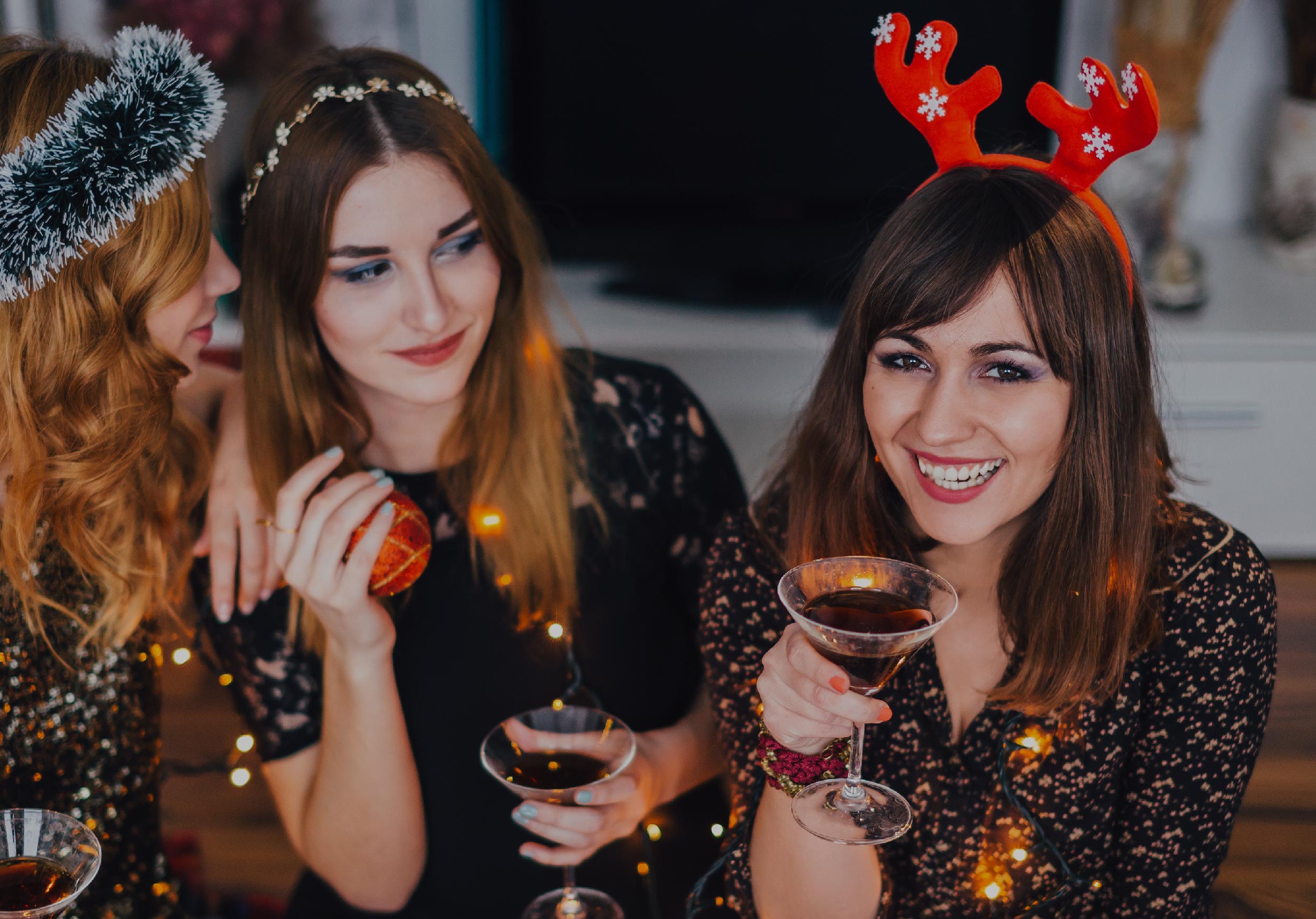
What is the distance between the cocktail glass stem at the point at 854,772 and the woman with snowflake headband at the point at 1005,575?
0.06 ft

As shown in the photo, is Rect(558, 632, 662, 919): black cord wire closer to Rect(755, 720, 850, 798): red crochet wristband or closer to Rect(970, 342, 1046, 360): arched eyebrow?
Rect(755, 720, 850, 798): red crochet wristband

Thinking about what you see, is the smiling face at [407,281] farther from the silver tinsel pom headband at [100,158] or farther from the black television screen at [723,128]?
the black television screen at [723,128]

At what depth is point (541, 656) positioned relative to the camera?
5.88 feet

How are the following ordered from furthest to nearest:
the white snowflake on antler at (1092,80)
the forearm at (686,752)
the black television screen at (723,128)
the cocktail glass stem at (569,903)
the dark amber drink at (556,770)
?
the black television screen at (723,128), the forearm at (686,752), the cocktail glass stem at (569,903), the dark amber drink at (556,770), the white snowflake on antler at (1092,80)

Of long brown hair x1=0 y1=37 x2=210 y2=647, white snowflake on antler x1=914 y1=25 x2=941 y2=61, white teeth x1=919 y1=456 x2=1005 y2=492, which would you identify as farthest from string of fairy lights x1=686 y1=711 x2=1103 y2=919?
long brown hair x1=0 y1=37 x2=210 y2=647

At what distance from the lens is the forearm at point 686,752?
1711 mm

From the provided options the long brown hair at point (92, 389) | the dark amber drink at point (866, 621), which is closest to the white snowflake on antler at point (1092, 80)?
the dark amber drink at point (866, 621)

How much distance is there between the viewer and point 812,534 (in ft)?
4.90

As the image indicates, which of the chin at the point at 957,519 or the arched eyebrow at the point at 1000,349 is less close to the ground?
the arched eyebrow at the point at 1000,349

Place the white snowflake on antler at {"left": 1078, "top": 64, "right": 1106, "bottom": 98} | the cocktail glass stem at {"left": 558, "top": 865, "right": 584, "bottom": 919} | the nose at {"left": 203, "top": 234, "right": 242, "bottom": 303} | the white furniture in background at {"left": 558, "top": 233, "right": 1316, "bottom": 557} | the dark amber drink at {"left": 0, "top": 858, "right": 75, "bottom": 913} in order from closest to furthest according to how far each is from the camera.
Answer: the dark amber drink at {"left": 0, "top": 858, "right": 75, "bottom": 913}, the white snowflake on antler at {"left": 1078, "top": 64, "right": 1106, "bottom": 98}, the cocktail glass stem at {"left": 558, "top": 865, "right": 584, "bottom": 919}, the nose at {"left": 203, "top": 234, "right": 242, "bottom": 303}, the white furniture in background at {"left": 558, "top": 233, "right": 1316, "bottom": 557}

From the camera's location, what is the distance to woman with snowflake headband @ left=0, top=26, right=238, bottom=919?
1.29 metres

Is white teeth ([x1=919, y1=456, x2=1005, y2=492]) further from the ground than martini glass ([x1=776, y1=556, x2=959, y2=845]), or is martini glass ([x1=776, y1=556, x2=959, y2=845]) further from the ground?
white teeth ([x1=919, y1=456, x2=1005, y2=492])

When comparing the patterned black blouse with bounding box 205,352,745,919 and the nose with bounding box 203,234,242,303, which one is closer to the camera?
the nose with bounding box 203,234,242,303

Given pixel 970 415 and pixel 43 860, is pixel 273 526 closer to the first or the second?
pixel 43 860
